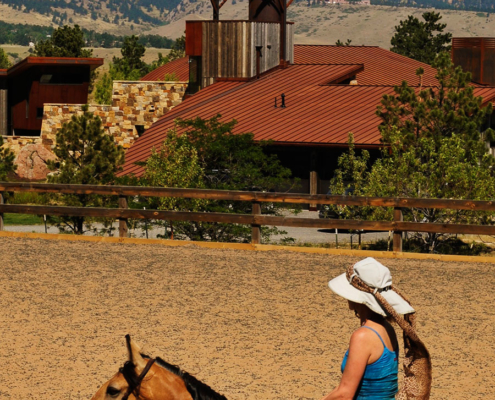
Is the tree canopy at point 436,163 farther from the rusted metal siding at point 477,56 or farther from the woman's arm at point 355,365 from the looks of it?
the rusted metal siding at point 477,56

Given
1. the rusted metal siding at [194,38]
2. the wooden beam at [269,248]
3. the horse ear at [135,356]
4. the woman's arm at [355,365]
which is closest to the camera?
the horse ear at [135,356]

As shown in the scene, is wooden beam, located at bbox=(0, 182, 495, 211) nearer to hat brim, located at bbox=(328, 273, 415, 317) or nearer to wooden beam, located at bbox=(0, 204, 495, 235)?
wooden beam, located at bbox=(0, 204, 495, 235)

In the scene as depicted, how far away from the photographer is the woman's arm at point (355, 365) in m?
3.97

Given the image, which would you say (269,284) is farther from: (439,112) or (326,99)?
(326,99)

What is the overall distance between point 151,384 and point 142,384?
38mm

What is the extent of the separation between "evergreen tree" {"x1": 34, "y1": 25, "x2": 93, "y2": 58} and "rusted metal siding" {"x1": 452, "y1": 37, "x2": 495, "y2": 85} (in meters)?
29.9

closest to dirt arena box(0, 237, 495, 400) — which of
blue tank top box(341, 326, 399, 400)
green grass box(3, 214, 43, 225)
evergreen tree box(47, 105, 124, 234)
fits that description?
evergreen tree box(47, 105, 124, 234)

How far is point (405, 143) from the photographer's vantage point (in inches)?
723

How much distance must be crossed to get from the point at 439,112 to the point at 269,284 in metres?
7.19

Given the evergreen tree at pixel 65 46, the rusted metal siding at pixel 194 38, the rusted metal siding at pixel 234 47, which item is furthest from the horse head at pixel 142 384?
the evergreen tree at pixel 65 46

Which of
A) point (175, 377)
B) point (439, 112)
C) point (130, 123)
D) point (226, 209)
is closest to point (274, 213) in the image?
point (226, 209)

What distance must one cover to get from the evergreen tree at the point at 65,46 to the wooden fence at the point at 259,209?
42614 millimetres

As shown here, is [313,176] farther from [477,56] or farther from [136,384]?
[136,384]

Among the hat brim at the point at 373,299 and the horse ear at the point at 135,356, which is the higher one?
the hat brim at the point at 373,299
